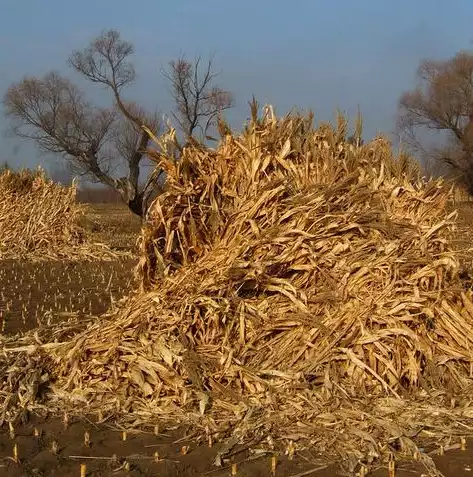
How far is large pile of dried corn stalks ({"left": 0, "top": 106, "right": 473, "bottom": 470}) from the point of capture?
4754 mm

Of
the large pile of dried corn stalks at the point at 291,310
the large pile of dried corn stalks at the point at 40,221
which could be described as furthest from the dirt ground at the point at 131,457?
the large pile of dried corn stalks at the point at 40,221

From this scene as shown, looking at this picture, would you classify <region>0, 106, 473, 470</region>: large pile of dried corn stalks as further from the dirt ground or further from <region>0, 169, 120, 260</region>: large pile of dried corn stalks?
<region>0, 169, 120, 260</region>: large pile of dried corn stalks

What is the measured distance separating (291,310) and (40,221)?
1209cm

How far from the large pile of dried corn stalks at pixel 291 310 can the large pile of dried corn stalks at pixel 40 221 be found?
384 inches

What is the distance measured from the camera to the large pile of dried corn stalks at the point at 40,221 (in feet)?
51.4

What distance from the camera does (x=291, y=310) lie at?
18.1 ft

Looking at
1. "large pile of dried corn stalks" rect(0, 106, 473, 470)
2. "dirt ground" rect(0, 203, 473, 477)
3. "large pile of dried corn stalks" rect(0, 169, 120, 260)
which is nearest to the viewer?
"dirt ground" rect(0, 203, 473, 477)

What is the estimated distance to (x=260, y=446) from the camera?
4.21 metres

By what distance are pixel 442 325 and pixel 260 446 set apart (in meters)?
2.05

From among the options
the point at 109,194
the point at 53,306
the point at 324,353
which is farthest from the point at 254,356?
the point at 109,194

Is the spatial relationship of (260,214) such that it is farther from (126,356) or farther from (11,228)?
(11,228)

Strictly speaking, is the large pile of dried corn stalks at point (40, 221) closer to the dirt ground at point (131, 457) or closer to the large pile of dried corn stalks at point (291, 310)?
the large pile of dried corn stalks at point (291, 310)

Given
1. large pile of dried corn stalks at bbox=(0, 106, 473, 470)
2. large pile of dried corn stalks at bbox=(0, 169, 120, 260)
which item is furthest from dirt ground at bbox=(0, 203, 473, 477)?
large pile of dried corn stalks at bbox=(0, 169, 120, 260)

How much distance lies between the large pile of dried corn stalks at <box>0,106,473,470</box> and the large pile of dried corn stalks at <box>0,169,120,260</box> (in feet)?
32.0
